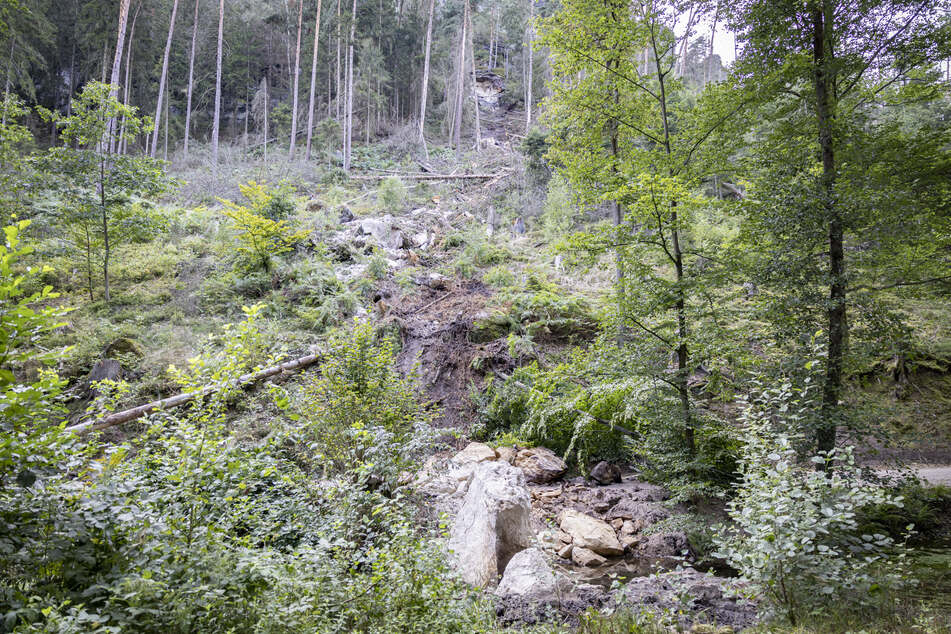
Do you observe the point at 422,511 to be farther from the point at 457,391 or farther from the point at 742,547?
the point at 457,391

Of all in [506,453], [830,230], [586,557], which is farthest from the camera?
[506,453]

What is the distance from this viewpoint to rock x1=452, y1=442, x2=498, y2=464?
19.8ft

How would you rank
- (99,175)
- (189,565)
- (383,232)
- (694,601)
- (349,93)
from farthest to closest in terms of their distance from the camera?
(349,93)
(383,232)
(99,175)
(694,601)
(189,565)

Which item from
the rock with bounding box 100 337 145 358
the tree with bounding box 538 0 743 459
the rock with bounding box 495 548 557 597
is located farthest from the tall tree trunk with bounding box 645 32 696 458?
the rock with bounding box 100 337 145 358

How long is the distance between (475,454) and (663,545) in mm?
2764

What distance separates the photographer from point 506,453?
6375 millimetres

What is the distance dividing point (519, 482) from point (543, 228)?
462 inches

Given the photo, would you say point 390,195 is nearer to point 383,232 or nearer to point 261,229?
point 383,232

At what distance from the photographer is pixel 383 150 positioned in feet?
92.6

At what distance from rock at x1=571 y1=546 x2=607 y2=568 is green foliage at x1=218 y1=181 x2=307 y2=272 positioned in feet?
36.6

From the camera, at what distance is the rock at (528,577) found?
3297 mm

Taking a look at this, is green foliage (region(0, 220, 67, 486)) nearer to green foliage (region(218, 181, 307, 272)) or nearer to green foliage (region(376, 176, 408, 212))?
green foliage (region(218, 181, 307, 272))

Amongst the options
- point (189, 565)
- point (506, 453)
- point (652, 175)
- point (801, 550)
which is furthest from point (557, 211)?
point (189, 565)

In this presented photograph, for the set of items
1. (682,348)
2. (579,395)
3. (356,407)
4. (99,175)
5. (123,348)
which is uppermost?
(99,175)
